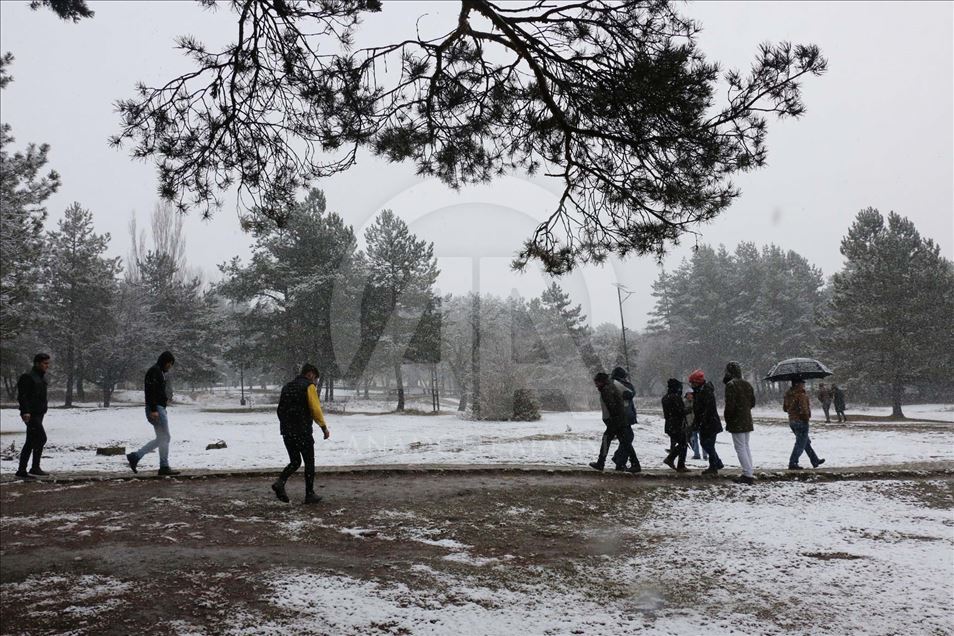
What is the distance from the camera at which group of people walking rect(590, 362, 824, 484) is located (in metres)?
8.48

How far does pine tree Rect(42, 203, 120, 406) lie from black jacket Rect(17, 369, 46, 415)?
34373 millimetres

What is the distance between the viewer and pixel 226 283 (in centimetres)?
3353

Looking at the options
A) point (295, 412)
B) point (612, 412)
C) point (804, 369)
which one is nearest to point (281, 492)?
point (295, 412)

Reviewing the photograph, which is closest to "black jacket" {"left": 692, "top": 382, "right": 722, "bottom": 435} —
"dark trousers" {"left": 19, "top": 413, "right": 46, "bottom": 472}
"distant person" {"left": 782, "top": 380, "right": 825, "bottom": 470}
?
"distant person" {"left": 782, "top": 380, "right": 825, "bottom": 470}

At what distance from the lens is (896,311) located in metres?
30.7

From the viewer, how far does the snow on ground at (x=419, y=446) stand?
11383mm

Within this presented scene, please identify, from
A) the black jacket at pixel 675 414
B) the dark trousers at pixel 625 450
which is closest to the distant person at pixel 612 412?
the dark trousers at pixel 625 450

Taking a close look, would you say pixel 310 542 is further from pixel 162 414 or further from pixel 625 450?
pixel 625 450

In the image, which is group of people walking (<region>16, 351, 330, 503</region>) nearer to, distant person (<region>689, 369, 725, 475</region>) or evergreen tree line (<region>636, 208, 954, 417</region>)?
distant person (<region>689, 369, 725, 475</region>)

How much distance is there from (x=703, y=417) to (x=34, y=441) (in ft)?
36.7

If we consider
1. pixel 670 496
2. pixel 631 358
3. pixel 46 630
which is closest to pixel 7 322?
pixel 46 630

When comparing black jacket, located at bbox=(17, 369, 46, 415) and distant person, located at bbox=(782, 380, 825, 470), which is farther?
distant person, located at bbox=(782, 380, 825, 470)

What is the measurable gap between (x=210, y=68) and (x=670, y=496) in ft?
25.8

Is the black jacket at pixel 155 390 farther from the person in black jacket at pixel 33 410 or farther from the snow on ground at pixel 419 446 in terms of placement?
the snow on ground at pixel 419 446
